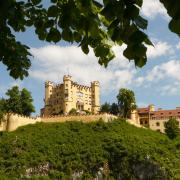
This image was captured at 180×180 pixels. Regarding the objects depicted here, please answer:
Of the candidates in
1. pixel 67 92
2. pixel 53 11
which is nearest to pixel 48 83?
pixel 67 92

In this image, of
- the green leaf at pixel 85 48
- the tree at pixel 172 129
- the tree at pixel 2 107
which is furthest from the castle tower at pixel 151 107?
the green leaf at pixel 85 48

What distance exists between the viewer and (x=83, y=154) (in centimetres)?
5984

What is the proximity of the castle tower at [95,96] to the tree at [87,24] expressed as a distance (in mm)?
85689

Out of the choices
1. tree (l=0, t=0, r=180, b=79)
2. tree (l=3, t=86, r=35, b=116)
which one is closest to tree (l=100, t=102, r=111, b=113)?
tree (l=3, t=86, r=35, b=116)

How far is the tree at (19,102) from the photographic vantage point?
75.6 meters

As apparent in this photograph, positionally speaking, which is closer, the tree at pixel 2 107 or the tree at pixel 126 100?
the tree at pixel 2 107

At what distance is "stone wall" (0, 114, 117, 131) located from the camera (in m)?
66.4

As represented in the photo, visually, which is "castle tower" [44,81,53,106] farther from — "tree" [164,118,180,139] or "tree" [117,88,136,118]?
"tree" [164,118,180,139]

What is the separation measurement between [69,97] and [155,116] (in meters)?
19.1

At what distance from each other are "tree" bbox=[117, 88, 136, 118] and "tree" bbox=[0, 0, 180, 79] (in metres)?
74.1

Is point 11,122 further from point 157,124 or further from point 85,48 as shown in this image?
point 85,48

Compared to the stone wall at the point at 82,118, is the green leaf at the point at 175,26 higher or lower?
lower

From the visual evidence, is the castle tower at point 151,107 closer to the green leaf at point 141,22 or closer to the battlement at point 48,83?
the battlement at point 48,83

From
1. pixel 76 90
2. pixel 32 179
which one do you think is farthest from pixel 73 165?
pixel 76 90
